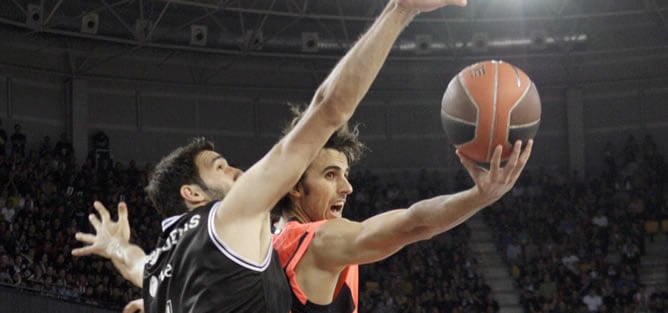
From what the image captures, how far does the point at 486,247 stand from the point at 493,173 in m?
20.5

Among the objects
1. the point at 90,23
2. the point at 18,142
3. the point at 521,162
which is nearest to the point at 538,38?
the point at 90,23

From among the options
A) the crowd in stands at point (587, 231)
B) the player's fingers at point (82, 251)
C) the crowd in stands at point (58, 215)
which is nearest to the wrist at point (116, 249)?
the player's fingers at point (82, 251)

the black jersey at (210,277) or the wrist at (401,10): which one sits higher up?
the wrist at (401,10)

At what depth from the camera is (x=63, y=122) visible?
2291 cm

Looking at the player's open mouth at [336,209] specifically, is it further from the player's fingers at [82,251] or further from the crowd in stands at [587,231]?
the crowd in stands at [587,231]

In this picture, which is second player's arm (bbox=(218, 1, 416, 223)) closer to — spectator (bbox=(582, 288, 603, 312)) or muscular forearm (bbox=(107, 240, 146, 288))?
muscular forearm (bbox=(107, 240, 146, 288))

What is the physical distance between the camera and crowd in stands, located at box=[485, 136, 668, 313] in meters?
21.1

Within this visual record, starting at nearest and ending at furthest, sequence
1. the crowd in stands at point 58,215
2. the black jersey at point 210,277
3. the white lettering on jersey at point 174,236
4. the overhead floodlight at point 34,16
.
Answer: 1. the black jersey at point 210,277
2. the white lettering on jersey at point 174,236
3. the crowd in stands at point 58,215
4. the overhead floodlight at point 34,16

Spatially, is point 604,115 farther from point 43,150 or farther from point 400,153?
point 43,150

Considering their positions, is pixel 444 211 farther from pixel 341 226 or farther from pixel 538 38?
pixel 538 38

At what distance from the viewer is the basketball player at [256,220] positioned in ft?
11.4

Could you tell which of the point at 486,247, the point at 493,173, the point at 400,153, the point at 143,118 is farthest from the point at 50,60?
the point at 493,173

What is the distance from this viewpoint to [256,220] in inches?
142

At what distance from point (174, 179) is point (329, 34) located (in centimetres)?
1992
